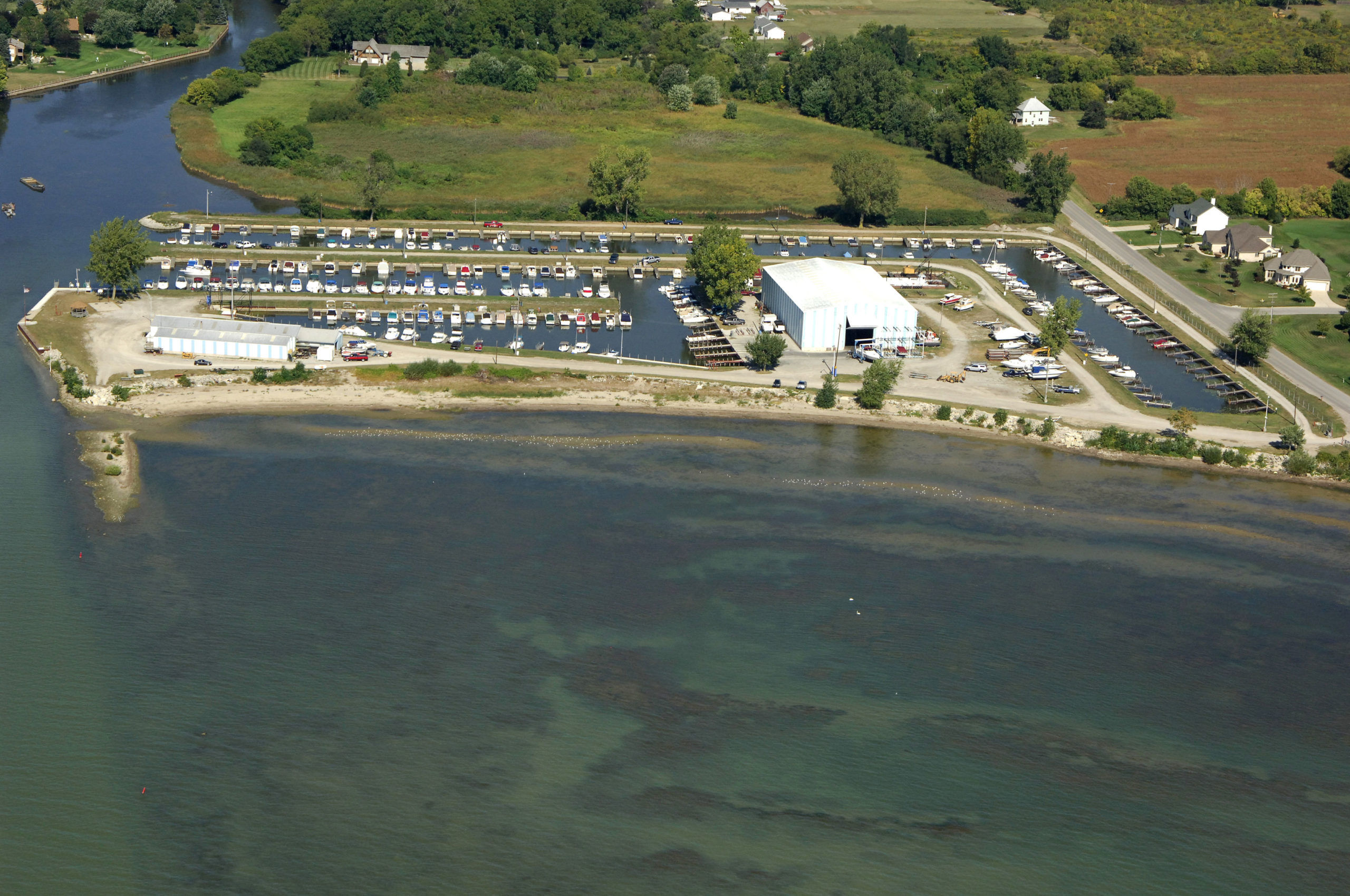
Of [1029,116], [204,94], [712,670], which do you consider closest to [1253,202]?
[1029,116]

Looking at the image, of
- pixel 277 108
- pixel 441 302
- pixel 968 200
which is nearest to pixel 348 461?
pixel 441 302

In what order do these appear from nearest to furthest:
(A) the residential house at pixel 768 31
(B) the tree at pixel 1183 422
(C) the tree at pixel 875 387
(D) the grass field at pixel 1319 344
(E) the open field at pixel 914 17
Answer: (B) the tree at pixel 1183 422 < (C) the tree at pixel 875 387 < (D) the grass field at pixel 1319 344 < (A) the residential house at pixel 768 31 < (E) the open field at pixel 914 17

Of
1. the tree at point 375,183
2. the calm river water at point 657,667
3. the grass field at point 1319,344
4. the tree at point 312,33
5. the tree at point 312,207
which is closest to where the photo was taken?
the calm river water at point 657,667

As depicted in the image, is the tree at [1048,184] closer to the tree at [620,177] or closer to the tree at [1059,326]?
the tree at [1059,326]

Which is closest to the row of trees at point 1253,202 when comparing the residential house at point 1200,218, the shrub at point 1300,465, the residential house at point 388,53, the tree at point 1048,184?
the residential house at point 1200,218

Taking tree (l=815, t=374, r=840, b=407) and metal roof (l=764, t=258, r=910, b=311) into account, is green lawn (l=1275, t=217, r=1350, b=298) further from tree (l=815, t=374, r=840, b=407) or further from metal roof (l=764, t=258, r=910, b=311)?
tree (l=815, t=374, r=840, b=407)

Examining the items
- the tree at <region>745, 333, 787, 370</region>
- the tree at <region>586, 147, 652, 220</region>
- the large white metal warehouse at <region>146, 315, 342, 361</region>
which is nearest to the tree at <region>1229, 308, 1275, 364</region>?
the tree at <region>745, 333, 787, 370</region>
